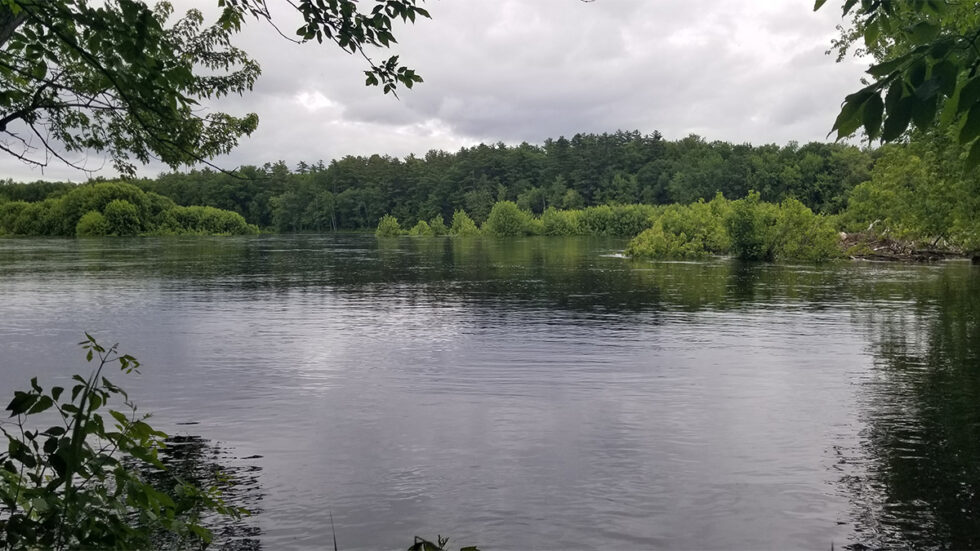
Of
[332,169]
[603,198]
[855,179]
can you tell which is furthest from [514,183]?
[855,179]

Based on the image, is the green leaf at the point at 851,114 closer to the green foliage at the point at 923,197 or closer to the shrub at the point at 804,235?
the green foliage at the point at 923,197

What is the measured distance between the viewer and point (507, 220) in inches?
4493

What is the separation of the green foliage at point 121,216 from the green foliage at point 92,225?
0.77m

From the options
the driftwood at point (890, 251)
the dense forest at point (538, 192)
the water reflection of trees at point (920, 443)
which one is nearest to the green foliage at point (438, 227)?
the dense forest at point (538, 192)

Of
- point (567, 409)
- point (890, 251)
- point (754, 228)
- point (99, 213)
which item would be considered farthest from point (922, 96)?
point (99, 213)

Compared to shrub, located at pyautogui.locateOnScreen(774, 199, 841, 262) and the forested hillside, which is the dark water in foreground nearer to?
shrub, located at pyautogui.locateOnScreen(774, 199, 841, 262)

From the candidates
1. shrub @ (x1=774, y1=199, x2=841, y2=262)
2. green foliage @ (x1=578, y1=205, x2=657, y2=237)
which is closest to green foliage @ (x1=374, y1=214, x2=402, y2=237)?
green foliage @ (x1=578, y1=205, x2=657, y2=237)

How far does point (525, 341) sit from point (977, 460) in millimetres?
10116

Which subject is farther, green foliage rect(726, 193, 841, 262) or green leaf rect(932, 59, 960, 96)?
green foliage rect(726, 193, 841, 262)

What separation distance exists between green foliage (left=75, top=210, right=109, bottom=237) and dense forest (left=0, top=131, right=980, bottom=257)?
0.24 m

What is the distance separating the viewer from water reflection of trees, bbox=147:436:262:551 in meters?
6.91

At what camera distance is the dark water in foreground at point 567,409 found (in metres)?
7.44

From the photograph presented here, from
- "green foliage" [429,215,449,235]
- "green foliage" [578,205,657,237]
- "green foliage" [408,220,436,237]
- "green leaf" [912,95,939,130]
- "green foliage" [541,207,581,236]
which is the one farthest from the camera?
"green foliage" [408,220,436,237]

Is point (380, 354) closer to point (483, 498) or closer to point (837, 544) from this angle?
point (483, 498)
